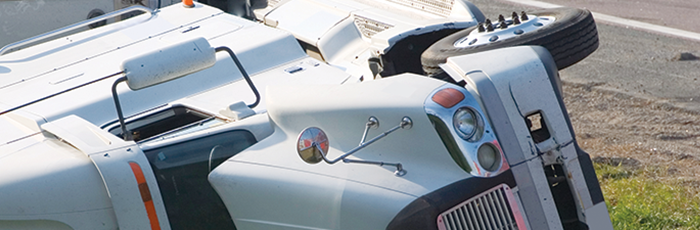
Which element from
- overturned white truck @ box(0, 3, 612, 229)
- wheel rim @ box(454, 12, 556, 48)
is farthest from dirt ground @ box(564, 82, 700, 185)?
overturned white truck @ box(0, 3, 612, 229)

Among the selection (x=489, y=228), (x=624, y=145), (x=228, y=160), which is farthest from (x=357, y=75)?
(x=624, y=145)

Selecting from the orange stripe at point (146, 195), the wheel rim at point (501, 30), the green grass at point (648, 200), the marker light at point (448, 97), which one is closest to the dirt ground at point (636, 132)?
the green grass at point (648, 200)

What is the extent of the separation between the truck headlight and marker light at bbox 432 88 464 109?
0.12 ft

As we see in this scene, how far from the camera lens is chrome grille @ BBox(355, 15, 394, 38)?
15.1ft

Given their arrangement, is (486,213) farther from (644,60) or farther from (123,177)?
(644,60)

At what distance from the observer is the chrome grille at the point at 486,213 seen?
101 inches

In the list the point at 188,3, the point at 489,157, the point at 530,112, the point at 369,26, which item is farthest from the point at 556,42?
the point at 188,3

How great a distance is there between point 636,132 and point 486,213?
3664 mm

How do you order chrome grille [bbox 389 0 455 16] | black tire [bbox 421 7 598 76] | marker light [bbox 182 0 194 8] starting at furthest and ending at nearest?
marker light [bbox 182 0 194 8]
chrome grille [bbox 389 0 455 16]
black tire [bbox 421 7 598 76]

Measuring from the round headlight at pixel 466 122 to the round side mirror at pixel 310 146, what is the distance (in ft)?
1.58

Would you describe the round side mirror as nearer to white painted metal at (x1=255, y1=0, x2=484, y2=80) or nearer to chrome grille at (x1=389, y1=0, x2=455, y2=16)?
white painted metal at (x1=255, y1=0, x2=484, y2=80)

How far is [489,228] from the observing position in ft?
8.61

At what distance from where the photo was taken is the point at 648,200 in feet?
15.4

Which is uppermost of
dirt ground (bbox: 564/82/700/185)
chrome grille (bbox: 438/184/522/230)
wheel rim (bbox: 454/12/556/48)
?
wheel rim (bbox: 454/12/556/48)
